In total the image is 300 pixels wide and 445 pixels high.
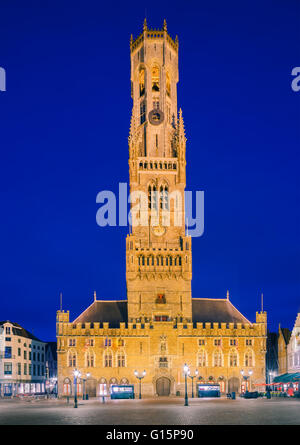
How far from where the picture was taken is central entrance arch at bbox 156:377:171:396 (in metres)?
83.2

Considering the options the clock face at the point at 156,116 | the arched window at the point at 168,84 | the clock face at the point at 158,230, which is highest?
the arched window at the point at 168,84

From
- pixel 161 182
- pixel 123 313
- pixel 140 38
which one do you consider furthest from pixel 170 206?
pixel 140 38

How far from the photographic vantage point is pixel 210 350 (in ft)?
277

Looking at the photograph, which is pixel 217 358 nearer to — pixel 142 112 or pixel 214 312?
pixel 214 312

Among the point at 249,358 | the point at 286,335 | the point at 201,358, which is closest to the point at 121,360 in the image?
the point at 201,358

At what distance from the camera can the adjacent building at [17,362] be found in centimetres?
9850

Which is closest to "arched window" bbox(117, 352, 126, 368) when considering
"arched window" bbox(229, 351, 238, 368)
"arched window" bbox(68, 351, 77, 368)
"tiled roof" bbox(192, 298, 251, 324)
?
"arched window" bbox(68, 351, 77, 368)

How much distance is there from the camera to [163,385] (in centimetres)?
8331

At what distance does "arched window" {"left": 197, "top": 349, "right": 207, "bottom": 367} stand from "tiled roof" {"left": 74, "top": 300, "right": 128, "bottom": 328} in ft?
42.2

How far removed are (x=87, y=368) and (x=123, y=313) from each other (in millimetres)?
11010

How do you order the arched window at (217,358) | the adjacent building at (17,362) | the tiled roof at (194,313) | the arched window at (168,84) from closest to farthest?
the arched window at (217,358)
the tiled roof at (194,313)
the adjacent building at (17,362)
the arched window at (168,84)

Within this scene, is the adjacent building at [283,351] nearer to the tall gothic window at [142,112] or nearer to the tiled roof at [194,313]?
the tiled roof at [194,313]

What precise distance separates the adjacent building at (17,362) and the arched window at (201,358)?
35520 mm
